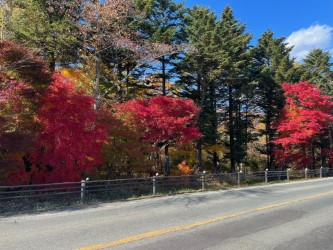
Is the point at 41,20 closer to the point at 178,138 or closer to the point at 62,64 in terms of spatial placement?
the point at 62,64

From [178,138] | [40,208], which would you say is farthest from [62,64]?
[40,208]

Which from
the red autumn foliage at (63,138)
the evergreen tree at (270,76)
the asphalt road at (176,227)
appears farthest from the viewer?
the evergreen tree at (270,76)

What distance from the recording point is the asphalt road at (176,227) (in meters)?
5.98

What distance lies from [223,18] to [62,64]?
16.4m

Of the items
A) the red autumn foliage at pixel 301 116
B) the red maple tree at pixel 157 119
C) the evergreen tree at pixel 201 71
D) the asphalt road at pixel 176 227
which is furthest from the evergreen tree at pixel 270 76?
the asphalt road at pixel 176 227

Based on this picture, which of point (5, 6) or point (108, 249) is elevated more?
point (5, 6)

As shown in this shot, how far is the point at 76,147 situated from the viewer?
12.7m

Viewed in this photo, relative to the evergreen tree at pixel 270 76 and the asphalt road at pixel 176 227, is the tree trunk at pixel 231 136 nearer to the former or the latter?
the evergreen tree at pixel 270 76

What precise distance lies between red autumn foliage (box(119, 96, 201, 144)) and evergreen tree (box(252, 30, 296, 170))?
58.5 ft

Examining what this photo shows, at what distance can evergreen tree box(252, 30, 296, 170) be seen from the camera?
3404cm

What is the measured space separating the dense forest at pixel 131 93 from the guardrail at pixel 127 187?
0.60m

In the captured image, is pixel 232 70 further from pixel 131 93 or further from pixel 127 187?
pixel 127 187

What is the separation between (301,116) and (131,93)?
15534 millimetres

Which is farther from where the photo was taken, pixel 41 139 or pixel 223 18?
pixel 223 18
